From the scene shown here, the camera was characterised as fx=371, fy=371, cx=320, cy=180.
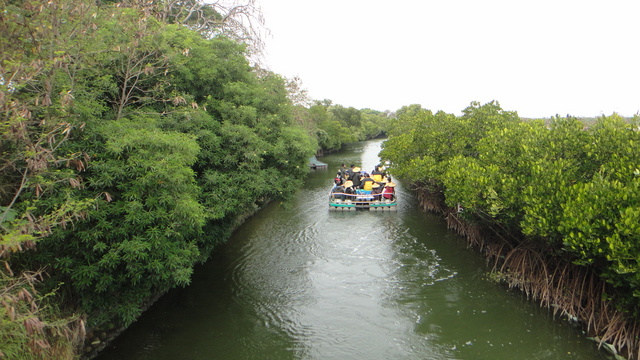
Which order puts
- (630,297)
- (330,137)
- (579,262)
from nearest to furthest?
(630,297)
(579,262)
(330,137)

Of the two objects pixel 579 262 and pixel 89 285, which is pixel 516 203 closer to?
pixel 579 262

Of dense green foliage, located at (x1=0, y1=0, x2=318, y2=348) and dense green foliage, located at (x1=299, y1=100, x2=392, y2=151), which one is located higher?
dense green foliage, located at (x1=299, y1=100, x2=392, y2=151)

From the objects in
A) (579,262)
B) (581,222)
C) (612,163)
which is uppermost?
(612,163)

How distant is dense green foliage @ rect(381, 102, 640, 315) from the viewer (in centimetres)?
715

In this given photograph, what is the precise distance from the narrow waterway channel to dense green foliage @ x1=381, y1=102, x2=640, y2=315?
2.26m

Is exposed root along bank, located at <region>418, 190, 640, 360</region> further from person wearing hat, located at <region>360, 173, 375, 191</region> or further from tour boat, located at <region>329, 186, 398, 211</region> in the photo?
person wearing hat, located at <region>360, 173, 375, 191</region>

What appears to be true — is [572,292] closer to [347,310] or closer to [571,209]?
[571,209]

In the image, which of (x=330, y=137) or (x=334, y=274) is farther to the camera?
(x=330, y=137)

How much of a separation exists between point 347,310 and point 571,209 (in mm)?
6422

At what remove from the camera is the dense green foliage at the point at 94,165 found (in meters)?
6.31

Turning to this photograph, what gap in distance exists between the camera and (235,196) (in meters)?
11.1

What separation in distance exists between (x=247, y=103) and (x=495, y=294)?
10361 millimetres

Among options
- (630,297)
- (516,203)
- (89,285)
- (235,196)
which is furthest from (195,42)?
(630,297)

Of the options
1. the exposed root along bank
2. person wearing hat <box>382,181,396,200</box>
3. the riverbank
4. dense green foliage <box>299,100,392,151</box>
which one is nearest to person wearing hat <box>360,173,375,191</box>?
person wearing hat <box>382,181,396,200</box>
